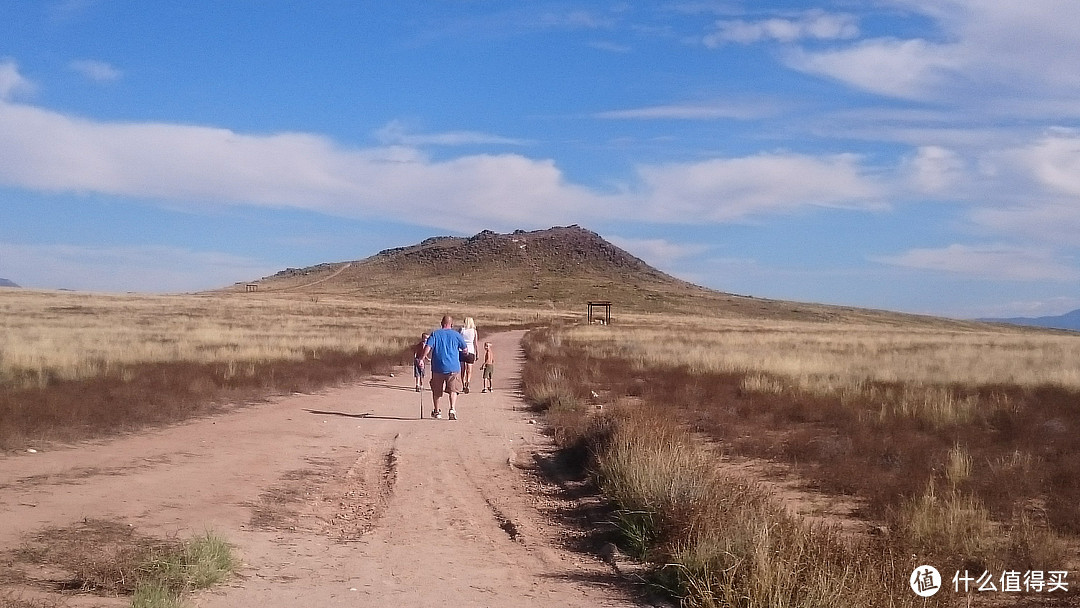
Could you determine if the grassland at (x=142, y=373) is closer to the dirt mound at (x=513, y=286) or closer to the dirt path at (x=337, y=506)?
the dirt path at (x=337, y=506)

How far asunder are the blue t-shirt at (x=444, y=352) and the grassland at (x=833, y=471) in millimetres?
2221

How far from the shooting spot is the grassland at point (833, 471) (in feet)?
18.0

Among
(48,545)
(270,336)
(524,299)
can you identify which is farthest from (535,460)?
(524,299)

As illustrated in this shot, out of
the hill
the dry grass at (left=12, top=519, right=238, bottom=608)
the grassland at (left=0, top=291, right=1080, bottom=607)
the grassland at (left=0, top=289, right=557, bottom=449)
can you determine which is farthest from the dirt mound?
the dry grass at (left=12, top=519, right=238, bottom=608)

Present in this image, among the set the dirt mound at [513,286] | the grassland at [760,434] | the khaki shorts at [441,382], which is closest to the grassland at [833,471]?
the grassland at [760,434]

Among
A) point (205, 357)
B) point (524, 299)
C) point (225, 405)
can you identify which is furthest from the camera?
point (524, 299)

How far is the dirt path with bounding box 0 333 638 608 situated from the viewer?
6043 millimetres

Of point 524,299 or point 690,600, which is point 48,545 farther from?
point 524,299

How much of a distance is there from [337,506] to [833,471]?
6.08 m

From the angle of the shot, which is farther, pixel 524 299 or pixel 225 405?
pixel 524 299

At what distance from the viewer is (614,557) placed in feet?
22.9

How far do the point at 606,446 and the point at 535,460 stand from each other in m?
1.84

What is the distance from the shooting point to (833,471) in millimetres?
10469

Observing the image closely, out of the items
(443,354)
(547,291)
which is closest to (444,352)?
(443,354)
